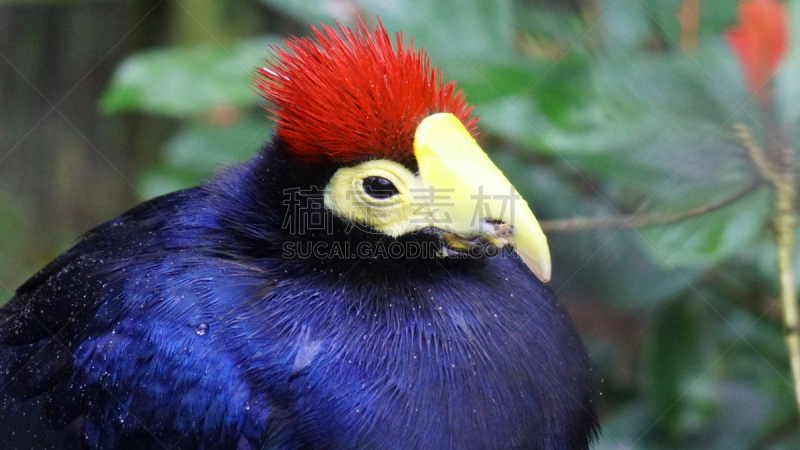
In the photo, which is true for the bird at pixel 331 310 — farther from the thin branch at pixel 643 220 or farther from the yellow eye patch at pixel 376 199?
the thin branch at pixel 643 220

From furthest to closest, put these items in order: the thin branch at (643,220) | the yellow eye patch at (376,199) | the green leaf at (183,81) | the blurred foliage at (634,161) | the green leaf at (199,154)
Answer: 1. the green leaf at (199,154)
2. the green leaf at (183,81)
3. the blurred foliage at (634,161)
4. the thin branch at (643,220)
5. the yellow eye patch at (376,199)

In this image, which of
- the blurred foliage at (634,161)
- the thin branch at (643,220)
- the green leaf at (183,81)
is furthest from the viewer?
the green leaf at (183,81)

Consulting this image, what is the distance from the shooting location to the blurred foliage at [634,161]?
196 centimetres

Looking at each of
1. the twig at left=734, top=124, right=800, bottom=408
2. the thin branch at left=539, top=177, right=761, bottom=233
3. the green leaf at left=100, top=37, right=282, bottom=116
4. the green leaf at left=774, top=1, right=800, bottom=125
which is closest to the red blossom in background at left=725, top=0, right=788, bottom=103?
the green leaf at left=774, top=1, right=800, bottom=125

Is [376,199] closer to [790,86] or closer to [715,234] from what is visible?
[715,234]

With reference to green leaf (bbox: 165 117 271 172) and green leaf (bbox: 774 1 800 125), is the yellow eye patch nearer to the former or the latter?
green leaf (bbox: 774 1 800 125)

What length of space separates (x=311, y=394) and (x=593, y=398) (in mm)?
599

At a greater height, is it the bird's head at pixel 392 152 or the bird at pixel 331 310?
the bird's head at pixel 392 152

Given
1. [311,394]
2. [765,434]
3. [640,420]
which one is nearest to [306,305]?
[311,394]

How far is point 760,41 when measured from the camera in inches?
75.9

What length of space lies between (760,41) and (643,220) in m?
0.54

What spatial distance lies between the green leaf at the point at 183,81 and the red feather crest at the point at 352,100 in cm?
111

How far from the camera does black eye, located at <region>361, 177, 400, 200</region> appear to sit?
→ 1.35 m

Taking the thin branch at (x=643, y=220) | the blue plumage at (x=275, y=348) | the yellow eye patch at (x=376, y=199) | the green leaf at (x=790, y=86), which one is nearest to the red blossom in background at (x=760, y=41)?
the green leaf at (x=790, y=86)
